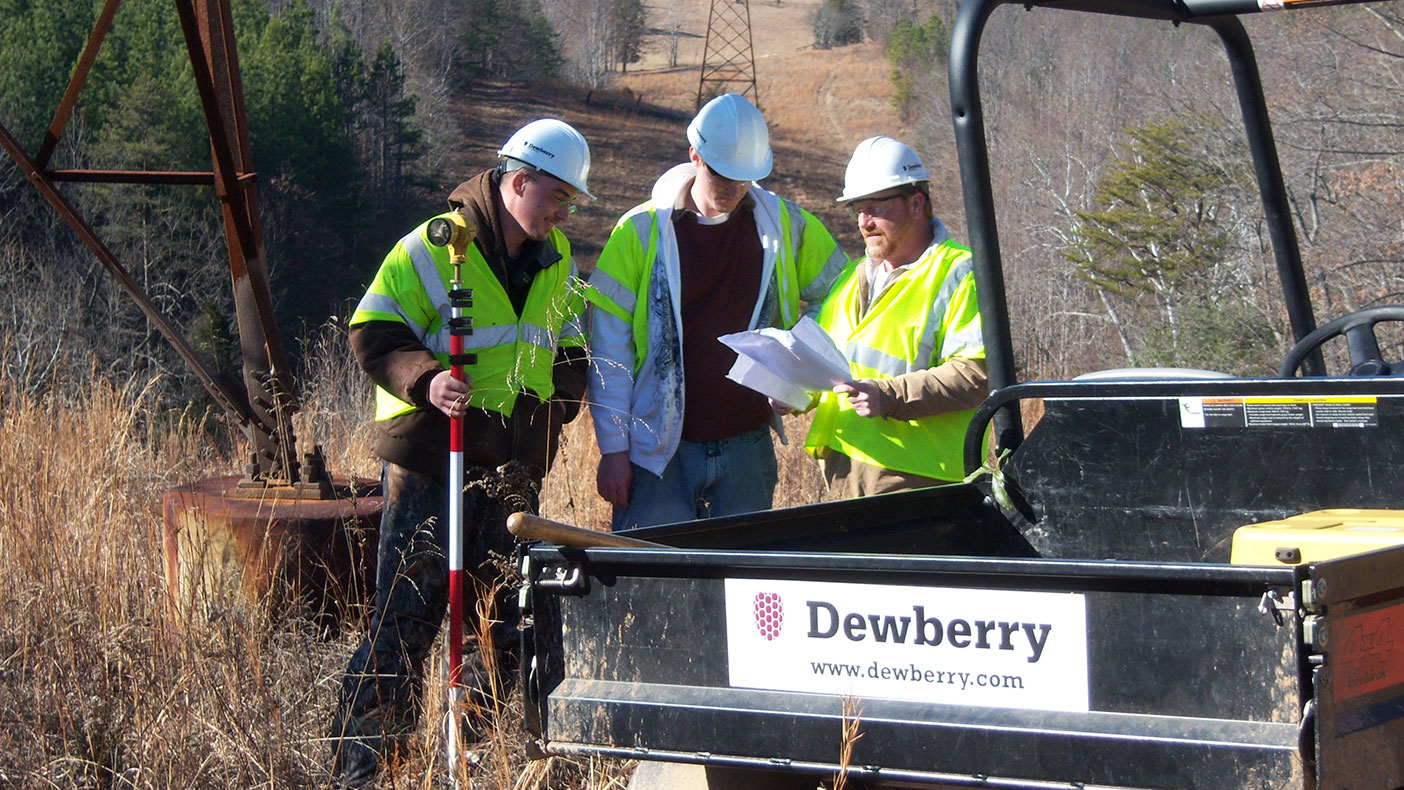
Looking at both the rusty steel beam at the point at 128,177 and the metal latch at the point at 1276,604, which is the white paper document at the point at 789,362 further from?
the rusty steel beam at the point at 128,177

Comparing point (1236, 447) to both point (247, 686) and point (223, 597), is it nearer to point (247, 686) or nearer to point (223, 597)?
point (247, 686)

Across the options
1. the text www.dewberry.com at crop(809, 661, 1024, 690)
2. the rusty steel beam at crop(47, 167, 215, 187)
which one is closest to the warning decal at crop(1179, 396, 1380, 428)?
the text www.dewberry.com at crop(809, 661, 1024, 690)

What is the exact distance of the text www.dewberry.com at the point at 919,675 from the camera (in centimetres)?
227

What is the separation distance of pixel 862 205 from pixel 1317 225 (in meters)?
13.0

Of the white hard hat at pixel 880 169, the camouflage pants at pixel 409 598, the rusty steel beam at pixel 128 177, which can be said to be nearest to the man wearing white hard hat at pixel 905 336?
the white hard hat at pixel 880 169

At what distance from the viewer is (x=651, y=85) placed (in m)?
71.8

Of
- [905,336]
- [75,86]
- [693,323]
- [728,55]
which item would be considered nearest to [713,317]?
[693,323]

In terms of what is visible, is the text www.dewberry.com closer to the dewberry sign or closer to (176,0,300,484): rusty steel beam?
the dewberry sign

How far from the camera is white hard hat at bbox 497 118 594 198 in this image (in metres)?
4.14

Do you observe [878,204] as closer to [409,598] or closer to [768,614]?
[409,598]

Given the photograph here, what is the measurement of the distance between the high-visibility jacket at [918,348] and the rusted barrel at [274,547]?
1.99m

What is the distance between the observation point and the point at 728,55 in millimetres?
81125

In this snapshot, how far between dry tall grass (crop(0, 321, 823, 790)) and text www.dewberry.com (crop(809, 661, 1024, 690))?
3.99ft

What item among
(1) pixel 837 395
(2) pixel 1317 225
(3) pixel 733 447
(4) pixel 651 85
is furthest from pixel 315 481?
(4) pixel 651 85
